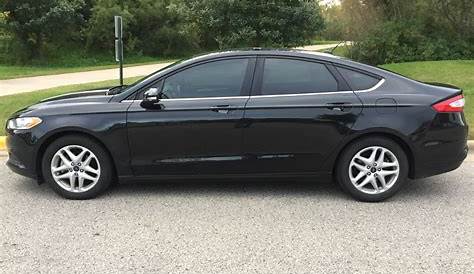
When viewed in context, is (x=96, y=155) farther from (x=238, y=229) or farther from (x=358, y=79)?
(x=358, y=79)

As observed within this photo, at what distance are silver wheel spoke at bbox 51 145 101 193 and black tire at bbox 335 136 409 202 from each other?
2.33m

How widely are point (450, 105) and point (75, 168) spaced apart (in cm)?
361

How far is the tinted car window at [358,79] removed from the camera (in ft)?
16.9

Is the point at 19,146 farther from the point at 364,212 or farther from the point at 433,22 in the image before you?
the point at 433,22

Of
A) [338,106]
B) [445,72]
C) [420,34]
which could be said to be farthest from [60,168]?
[420,34]

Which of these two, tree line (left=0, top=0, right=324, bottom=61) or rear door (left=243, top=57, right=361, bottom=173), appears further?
tree line (left=0, top=0, right=324, bottom=61)

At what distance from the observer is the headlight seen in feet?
17.0

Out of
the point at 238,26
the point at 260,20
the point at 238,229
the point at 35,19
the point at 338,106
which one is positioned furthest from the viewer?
the point at 35,19

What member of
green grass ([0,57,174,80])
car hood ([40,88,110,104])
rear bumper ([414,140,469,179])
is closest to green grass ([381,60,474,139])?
rear bumper ([414,140,469,179])

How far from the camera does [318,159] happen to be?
16.8 ft

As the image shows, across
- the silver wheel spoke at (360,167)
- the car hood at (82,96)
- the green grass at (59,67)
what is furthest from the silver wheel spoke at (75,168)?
the green grass at (59,67)

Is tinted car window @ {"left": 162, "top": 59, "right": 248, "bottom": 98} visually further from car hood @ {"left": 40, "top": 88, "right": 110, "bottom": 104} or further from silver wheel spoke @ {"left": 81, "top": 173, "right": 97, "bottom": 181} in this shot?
silver wheel spoke @ {"left": 81, "top": 173, "right": 97, "bottom": 181}

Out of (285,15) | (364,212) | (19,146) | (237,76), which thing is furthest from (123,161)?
(285,15)

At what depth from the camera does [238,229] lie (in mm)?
4473
